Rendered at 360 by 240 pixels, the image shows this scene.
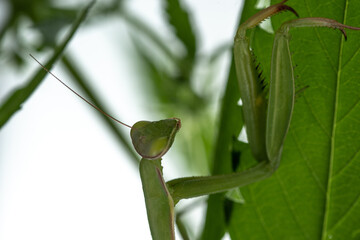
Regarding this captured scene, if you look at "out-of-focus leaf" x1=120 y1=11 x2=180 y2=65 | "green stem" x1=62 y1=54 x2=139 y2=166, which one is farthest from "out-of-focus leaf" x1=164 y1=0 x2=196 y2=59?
"green stem" x1=62 y1=54 x2=139 y2=166

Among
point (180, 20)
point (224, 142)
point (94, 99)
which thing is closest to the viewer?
point (224, 142)

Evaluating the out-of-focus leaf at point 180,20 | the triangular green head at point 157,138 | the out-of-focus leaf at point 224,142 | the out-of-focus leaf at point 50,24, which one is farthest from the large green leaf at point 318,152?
the out-of-focus leaf at point 50,24

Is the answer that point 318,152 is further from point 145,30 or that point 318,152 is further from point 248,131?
point 145,30

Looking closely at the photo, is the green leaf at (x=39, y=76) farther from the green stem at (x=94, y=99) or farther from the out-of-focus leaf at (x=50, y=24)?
the green stem at (x=94, y=99)

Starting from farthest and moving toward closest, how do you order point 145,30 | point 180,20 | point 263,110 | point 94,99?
point 145,30 → point 94,99 → point 180,20 → point 263,110

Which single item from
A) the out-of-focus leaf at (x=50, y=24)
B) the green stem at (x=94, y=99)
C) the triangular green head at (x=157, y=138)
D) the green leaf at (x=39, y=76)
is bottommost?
the triangular green head at (x=157, y=138)

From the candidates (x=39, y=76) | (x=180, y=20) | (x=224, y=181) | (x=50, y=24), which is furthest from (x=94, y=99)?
(x=224, y=181)

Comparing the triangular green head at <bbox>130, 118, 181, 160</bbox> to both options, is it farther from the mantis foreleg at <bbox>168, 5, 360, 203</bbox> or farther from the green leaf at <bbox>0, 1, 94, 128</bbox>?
the green leaf at <bbox>0, 1, 94, 128</bbox>
